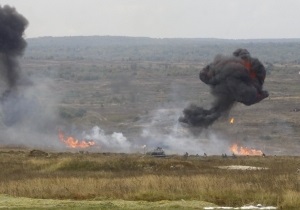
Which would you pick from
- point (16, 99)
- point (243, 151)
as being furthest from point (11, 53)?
point (243, 151)

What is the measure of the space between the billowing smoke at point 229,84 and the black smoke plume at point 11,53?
29.9 meters

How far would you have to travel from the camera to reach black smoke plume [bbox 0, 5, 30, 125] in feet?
384

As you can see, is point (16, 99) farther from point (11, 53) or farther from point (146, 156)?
point (146, 156)

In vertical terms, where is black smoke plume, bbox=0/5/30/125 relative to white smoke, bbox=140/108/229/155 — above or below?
above

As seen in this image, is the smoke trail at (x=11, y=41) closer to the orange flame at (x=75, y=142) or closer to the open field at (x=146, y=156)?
the open field at (x=146, y=156)

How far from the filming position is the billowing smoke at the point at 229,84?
104 m

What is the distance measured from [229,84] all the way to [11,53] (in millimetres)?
37864

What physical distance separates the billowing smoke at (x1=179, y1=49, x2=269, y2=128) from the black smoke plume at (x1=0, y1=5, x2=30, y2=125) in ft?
98.2

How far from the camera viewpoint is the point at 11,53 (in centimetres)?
11825

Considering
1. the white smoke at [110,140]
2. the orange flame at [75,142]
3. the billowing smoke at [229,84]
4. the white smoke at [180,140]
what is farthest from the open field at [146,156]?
the billowing smoke at [229,84]

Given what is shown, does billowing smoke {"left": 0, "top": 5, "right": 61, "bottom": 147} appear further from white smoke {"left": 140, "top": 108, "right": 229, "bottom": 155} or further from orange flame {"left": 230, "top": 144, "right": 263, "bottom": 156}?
orange flame {"left": 230, "top": 144, "right": 263, "bottom": 156}

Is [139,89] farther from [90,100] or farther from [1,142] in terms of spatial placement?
[1,142]

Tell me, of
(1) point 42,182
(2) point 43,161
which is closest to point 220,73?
(2) point 43,161

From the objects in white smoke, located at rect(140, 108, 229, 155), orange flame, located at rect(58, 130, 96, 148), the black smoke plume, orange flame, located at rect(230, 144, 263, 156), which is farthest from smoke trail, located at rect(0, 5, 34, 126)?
orange flame, located at rect(230, 144, 263, 156)
